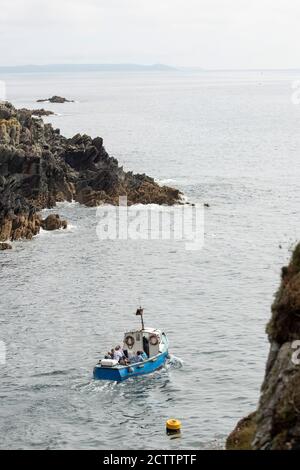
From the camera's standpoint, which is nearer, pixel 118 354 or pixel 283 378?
pixel 283 378

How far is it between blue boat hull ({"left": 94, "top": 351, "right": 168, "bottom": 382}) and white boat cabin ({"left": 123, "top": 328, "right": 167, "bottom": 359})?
70 centimetres

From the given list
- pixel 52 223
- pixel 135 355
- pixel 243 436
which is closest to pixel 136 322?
pixel 135 355

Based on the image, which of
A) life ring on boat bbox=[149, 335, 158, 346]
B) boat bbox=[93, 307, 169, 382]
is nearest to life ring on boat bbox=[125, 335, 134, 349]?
boat bbox=[93, 307, 169, 382]

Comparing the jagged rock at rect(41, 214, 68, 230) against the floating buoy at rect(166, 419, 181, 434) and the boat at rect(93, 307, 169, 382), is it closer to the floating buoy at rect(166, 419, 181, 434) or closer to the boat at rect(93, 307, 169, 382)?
the boat at rect(93, 307, 169, 382)

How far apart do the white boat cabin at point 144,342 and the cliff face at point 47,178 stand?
34.9 meters

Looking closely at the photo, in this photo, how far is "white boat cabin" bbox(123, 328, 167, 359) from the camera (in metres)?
50.6

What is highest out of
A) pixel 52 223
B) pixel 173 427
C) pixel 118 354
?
pixel 52 223

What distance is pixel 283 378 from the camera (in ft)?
77.7

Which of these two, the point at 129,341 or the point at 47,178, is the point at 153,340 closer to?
the point at 129,341

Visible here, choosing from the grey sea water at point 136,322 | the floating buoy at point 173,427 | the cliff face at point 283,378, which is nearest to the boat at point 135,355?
the grey sea water at point 136,322

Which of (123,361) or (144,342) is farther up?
(144,342)

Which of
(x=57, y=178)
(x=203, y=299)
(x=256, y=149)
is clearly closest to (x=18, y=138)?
(x=57, y=178)

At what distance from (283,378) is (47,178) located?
8075cm

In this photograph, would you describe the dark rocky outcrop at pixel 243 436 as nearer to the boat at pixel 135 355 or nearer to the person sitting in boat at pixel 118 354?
the boat at pixel 135 355
